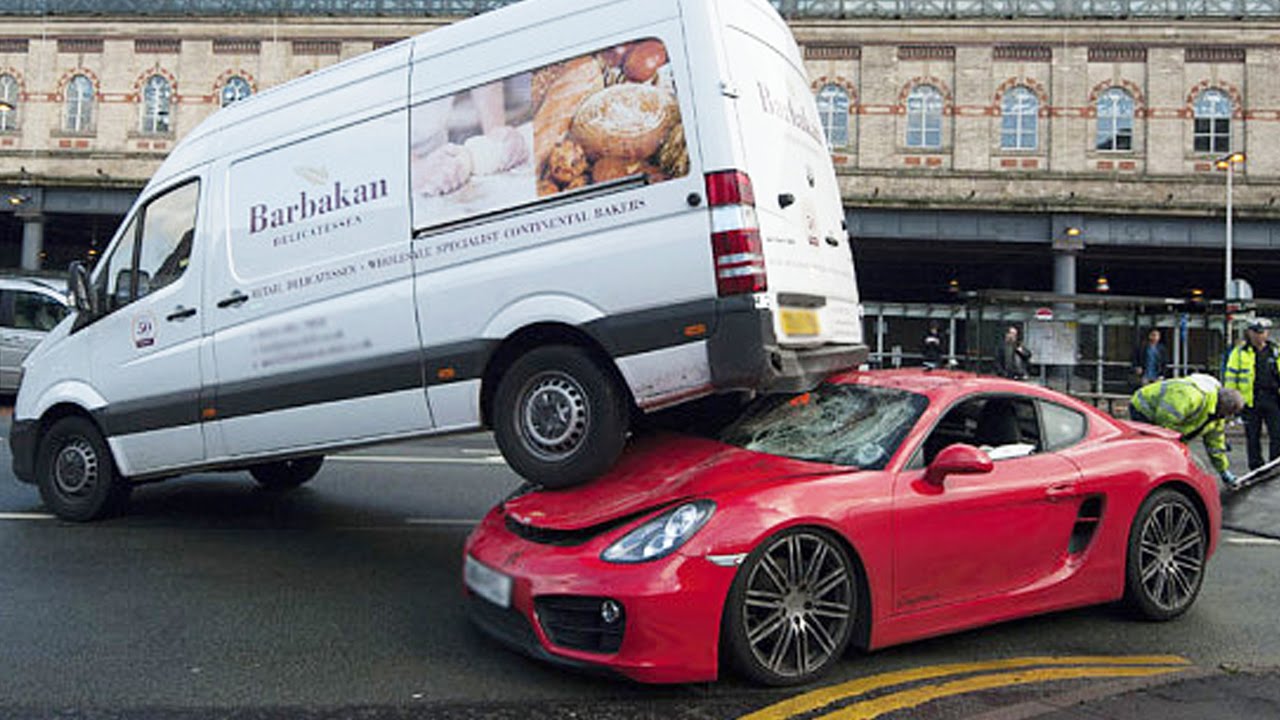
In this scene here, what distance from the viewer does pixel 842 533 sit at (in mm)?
3900

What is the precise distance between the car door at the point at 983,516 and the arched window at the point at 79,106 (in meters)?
34.5

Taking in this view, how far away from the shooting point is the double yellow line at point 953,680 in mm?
3598

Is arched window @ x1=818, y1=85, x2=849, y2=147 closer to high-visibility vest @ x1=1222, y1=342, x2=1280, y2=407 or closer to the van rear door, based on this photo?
high-visibility vest @ x1=1222, y1=342, x2=1280, y2=407

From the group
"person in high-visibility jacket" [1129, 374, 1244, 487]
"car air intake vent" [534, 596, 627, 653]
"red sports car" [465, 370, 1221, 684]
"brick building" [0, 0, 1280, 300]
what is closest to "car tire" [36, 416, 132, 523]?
"red sports car" [465, 370, 1221, 684]

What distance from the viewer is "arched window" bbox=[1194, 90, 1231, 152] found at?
28672mm

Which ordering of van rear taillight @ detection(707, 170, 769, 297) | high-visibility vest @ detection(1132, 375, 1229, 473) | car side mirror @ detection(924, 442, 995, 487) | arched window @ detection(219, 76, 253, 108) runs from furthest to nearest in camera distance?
arched window @ detection(219, 76, 253, 108) < high-visibility vest @ detection(1132, 375, 1229, 473) < van rear taillight @ detection(707, 170, 769, 297) < car side mirror @ detection(924, 442, 995, 487)

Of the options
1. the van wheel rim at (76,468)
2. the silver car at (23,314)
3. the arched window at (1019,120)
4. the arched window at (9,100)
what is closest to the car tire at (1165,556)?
the van wheel rim at (76,468)

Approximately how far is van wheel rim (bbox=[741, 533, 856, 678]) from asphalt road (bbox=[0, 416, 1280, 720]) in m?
0.16

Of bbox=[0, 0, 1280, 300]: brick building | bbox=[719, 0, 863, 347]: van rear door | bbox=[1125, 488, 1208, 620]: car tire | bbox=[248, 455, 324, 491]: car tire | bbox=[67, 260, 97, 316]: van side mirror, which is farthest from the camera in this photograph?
bbox=[0, 0, 1280, 300]: brick building

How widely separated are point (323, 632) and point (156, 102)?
32.6m

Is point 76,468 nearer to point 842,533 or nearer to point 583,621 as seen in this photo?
point 583,621

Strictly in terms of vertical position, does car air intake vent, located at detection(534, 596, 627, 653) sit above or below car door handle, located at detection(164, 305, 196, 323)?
below

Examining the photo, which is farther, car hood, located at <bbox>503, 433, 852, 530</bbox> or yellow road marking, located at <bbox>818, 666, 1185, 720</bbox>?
car hood, located at <bbox>503, 433, 852, 530</bbox>

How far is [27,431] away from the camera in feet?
22.0
